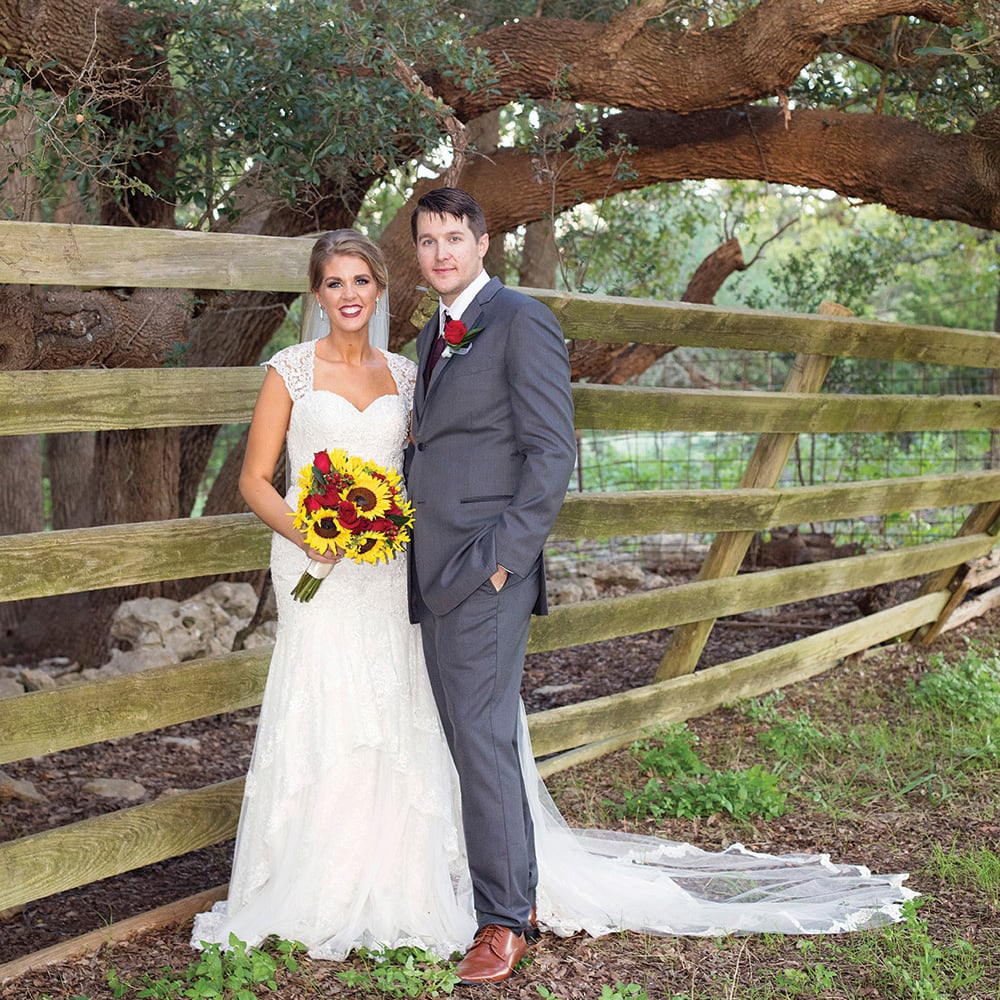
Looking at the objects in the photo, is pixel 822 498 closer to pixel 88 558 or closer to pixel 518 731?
pixel 518 731

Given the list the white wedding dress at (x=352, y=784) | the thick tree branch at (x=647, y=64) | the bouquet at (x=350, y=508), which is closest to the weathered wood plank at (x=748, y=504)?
the white wedding dress at (x=352, y=784)

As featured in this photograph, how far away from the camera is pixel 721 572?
5.51 m

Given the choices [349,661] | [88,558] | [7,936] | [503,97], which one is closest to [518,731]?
[349,661]

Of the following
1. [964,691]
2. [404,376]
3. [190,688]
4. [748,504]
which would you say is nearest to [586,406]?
[404,376]

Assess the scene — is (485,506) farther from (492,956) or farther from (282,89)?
(282,89)

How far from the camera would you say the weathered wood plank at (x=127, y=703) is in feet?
10.3

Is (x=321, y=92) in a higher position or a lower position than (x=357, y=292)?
A: higher

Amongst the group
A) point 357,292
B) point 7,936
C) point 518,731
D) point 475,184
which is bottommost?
point 7,936

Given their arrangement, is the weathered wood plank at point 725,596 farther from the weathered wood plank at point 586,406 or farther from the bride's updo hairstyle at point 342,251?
the bride's updo hairstyle at point 342,251

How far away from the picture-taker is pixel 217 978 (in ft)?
10.4

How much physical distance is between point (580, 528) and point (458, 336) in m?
1.55

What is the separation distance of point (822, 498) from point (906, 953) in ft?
9.04

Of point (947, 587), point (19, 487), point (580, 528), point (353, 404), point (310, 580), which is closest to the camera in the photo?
point (310, 580)

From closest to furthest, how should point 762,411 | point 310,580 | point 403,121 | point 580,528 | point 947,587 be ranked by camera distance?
1. point 310,580
2. point 580,528
3. point 403,121
4. point 762,411
5. point 947,587
